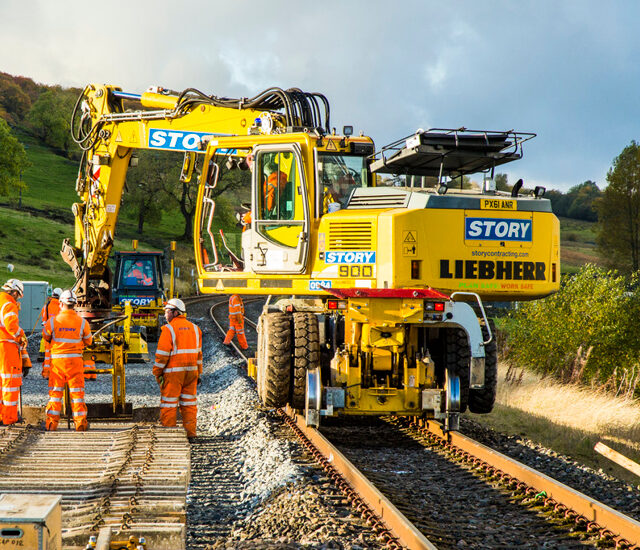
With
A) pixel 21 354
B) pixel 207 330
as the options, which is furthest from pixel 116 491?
pixel 207 330

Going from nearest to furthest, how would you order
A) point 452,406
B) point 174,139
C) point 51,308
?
1. point 452,406
2. point 174,139
3. point 51,308

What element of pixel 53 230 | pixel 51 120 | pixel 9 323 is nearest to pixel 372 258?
pixel 9 323

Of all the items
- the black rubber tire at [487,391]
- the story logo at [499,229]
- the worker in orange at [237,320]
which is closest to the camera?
the story logo at [499,229]

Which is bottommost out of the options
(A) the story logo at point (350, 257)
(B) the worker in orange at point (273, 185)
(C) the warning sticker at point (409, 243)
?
(A) the story logo at point (350, 257)

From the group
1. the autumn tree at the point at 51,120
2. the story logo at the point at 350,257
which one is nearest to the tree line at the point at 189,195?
the autumn tree at the point at 51,120

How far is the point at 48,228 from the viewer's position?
53.2 m

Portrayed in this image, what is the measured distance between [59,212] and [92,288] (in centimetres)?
5275

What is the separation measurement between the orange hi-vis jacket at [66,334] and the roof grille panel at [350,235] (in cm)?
341

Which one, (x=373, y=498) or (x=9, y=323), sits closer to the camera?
(x=373, y=498)

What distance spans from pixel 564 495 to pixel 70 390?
240 inches

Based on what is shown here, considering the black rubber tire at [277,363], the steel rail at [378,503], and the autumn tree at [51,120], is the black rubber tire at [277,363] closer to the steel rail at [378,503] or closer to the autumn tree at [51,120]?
the steel rail at [378,503]

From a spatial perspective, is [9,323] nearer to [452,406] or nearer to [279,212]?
[279,212]

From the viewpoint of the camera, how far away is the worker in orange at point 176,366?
968cm

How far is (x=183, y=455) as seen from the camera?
740cm
